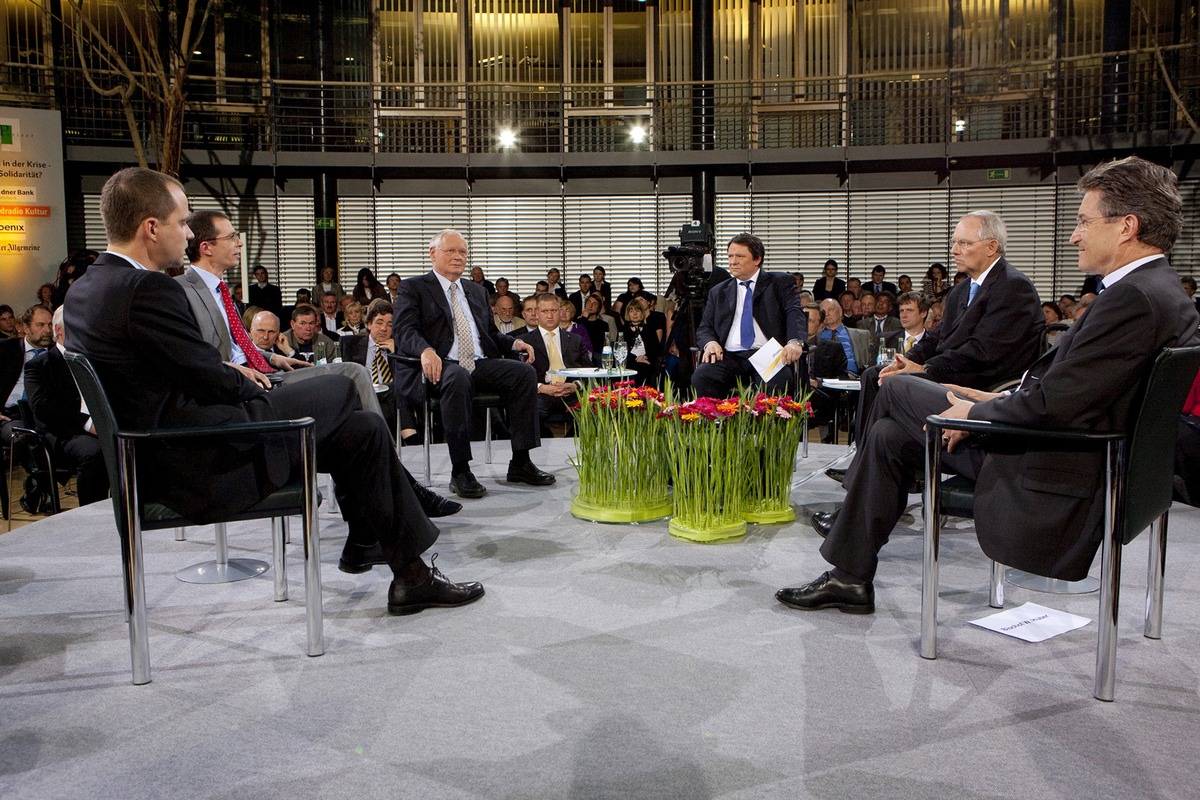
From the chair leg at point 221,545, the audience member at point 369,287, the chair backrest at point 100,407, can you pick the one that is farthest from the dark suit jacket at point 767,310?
the audience member at point 369,287

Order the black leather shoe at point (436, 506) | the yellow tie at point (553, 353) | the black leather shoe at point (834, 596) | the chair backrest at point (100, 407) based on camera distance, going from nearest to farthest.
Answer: the chair backrest at point (100, 407) → the black leather shoe at point (834, 596) → the black leather shoe at point (436, 506) → the yellow tie at point (553, 353)

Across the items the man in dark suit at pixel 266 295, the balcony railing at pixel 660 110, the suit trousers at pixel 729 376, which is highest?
the balcony railing at pixel 660 110

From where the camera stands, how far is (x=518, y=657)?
254cm

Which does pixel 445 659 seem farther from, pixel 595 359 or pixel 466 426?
pixel 595 359

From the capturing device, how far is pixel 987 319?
→ 146 inches

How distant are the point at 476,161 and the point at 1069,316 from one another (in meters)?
7.25

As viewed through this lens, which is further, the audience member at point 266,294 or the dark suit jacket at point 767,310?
the audience member at point 266,294

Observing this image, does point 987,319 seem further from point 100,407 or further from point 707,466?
point 100,407

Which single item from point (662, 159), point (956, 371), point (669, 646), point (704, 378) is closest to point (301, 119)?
point (662, 159)

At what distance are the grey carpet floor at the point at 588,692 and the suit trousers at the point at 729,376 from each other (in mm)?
1938

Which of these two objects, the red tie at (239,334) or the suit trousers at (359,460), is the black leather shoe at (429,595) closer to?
the suit trousers at (359,460)

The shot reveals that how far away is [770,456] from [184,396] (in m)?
2.37

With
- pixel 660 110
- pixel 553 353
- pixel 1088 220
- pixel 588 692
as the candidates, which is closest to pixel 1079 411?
pixel 1088 220

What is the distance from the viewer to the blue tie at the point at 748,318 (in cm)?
547
